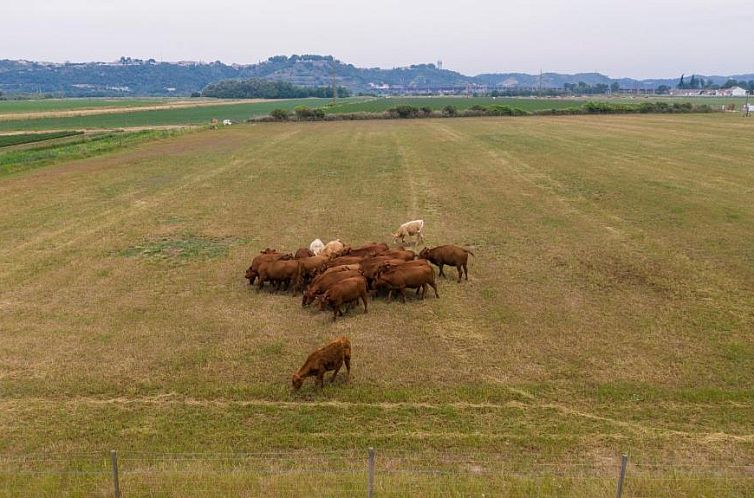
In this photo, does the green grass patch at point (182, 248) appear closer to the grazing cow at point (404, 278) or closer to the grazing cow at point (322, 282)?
the grazing cow at point (322, 282)

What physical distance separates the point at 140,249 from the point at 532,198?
58.0ft

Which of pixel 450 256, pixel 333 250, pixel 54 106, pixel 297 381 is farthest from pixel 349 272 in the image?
pixel 54 106

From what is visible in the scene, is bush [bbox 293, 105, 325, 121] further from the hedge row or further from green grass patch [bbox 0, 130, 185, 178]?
green grass patch [bbox 0, 130, 185, 178]

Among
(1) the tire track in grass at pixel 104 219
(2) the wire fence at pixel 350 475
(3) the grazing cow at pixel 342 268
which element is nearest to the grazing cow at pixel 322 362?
(2) the wire fence at pixel 350 475

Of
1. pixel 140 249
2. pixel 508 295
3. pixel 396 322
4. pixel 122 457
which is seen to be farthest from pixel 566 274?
pixel 140 249

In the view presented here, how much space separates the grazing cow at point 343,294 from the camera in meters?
12.8

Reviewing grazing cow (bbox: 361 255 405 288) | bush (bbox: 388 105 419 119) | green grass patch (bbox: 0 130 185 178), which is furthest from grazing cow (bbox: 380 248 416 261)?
bush (bbox: 388 105 419 119)

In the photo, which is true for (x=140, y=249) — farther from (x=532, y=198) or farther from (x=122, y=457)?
(x=532, y=198)

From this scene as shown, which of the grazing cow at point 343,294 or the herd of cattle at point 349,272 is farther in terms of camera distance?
the herd of cattle at point 349,272

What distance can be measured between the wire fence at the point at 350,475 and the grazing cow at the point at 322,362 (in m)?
1.84

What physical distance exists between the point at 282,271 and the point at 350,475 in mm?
7899

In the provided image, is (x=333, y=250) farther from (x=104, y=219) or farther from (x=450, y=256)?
(x=104, y=219)

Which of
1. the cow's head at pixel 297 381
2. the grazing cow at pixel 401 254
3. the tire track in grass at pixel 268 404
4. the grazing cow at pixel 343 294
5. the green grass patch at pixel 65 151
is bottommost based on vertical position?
the tire track in grass at pixel 268 404

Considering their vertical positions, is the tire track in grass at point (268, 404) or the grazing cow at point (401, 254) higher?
the grazing cow at point (401, 254)
